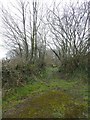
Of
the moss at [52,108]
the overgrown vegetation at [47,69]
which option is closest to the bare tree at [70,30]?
the overgrown vegetation at [47,69]

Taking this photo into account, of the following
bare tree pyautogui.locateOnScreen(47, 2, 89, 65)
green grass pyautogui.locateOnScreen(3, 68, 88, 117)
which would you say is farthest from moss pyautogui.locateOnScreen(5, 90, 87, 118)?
bare tree pyautogui.locateOnScreen(47, 2, 89, 65)

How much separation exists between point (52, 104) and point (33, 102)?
2.41 ft

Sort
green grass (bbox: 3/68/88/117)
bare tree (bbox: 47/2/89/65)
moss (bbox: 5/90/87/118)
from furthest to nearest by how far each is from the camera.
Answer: bare tree (bbox: 47/2/89/65)
green grass (bbox: 3/68/88/117)
moss (bbox: 5/90/87/118)

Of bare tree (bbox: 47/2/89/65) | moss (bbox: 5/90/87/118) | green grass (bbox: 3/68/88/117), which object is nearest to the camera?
moss (bbox: 5/90/87/118)

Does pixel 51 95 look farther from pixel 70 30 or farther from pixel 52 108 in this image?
pixel 70 30

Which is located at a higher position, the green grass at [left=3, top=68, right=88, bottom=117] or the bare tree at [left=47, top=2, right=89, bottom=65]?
the bare tree at [left=47, top=2, right=89, bottom=65]

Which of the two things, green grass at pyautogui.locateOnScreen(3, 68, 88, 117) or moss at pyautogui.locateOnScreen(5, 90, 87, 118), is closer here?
moss at pyautogui.locateOnScreen(5, 90, 87, 118)

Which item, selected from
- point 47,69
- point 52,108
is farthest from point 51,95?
point 47,69

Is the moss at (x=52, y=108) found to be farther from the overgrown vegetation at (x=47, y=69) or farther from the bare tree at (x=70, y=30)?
the bare tree at (x=70, y=30)

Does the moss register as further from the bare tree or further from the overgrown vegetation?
the bare tree

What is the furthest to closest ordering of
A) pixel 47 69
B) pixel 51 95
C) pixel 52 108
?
pixel 47 69, pixel 51 95, pixel 52 108

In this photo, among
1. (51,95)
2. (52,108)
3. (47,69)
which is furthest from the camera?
(47,69)

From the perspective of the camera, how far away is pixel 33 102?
7.57 metres

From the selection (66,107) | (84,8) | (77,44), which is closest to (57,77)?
(77,44)
